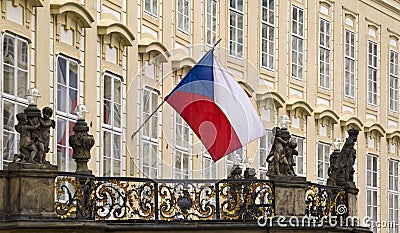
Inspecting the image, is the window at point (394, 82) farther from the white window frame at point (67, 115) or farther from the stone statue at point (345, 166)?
the white window frame at point (67, 115)

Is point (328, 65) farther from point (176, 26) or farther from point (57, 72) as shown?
point (57, 72)

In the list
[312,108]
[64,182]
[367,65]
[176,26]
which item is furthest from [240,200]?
[367,65]

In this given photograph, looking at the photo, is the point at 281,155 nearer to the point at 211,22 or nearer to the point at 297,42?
the point at 211,22

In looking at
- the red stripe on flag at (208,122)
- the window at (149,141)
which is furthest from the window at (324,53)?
the red stripe on flag at (208,122)

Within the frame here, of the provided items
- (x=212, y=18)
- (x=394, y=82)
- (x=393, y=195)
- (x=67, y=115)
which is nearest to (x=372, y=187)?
(x=393, y=195)

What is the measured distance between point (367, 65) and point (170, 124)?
54.1 ft

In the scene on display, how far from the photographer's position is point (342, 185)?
23.3 meters

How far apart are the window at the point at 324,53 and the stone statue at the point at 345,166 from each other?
10.9 m

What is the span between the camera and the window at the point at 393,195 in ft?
128

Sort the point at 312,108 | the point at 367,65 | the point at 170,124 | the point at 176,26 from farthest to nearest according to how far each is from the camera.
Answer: the point at 367,65 < the point at 312,108 < the point at 176,26 < the point at 170,124

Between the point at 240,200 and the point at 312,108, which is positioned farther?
the point at 312,108

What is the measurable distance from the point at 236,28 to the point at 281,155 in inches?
378

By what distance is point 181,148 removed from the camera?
75.3 ft
